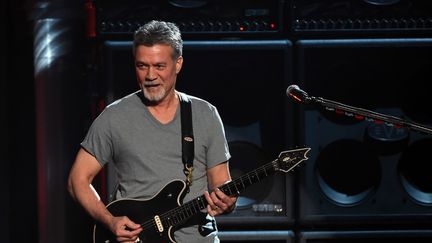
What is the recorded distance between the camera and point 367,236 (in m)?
3.94

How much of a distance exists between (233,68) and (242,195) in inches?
21.7

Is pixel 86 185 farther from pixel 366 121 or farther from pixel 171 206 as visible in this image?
pixel 366 121

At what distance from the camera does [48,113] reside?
13.1 feet

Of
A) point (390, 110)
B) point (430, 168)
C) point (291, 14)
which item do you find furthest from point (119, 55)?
point (430, 168)

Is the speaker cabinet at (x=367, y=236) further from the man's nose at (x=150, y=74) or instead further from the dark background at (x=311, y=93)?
the man's nose at (x=150, y=74)

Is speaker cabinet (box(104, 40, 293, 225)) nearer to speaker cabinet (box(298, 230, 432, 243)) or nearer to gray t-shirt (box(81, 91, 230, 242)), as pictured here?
speaker cabinet (box(298, 230, 432, 243))

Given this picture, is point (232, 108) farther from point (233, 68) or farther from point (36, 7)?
point (36, 7)

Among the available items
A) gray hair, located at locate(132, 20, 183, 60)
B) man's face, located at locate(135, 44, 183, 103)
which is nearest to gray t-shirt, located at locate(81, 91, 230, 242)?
man's face, located at locate(135, 44, 183, 103)

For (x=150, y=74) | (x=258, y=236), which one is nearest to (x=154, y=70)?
(x=150, y=74)

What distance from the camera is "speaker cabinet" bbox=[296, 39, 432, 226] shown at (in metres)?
3.91

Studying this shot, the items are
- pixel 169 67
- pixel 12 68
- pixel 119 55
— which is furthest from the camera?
pixel 12 68

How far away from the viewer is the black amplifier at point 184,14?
12.8 feet

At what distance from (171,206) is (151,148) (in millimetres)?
209

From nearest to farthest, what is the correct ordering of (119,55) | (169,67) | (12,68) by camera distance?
(169,67)
(119,55)
(12,68)
